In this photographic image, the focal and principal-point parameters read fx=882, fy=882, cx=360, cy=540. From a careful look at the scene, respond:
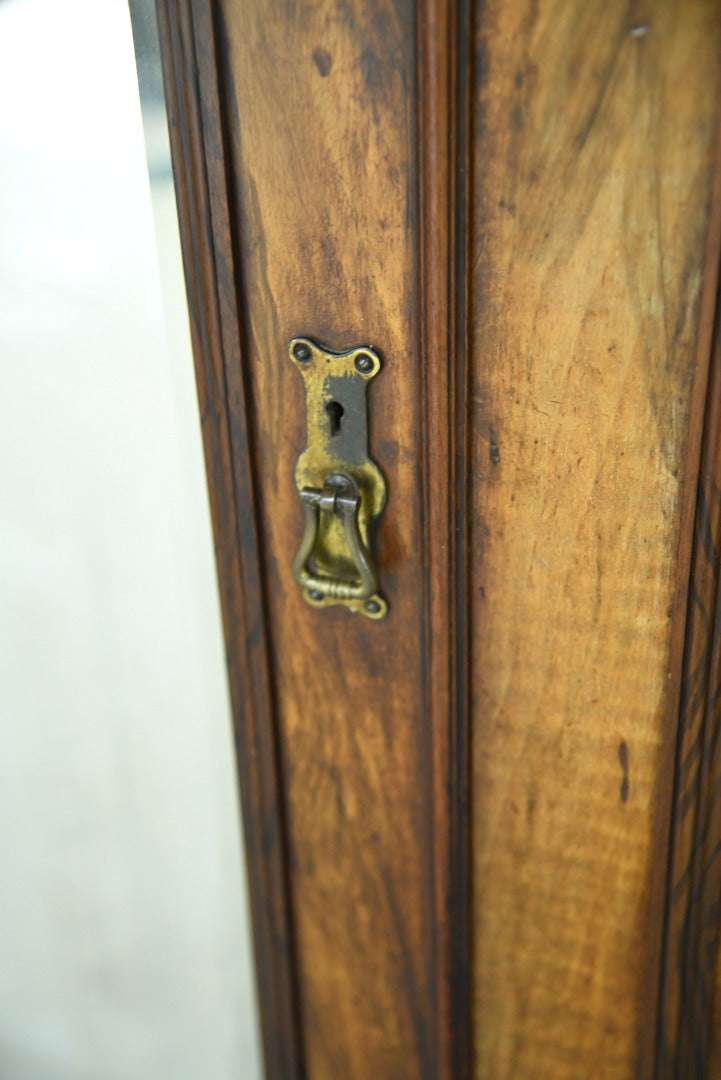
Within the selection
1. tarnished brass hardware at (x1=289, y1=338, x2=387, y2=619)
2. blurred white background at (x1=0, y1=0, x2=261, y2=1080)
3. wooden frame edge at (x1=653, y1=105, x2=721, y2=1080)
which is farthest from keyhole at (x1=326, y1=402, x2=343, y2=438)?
wooden frame edge at (x1=653, y1=105, x2=721, y2=1080)

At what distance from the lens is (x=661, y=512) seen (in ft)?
1.84

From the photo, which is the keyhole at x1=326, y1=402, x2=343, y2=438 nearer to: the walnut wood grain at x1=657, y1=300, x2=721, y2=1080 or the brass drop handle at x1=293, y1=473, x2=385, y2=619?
the brass drop handle at x1=293, y1=473, x2=385, y2=619

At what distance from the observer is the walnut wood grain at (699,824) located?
21.4 inches

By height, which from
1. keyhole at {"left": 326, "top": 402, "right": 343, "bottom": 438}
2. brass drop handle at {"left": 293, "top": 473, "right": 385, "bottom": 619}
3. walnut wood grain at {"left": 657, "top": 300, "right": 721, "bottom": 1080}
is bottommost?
walnut wood grain at {"left": 657, "top": 300, "right": 721, "bottom": 1080}

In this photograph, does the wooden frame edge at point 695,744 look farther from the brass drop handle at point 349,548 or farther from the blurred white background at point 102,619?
the blurred white background at point 102,619

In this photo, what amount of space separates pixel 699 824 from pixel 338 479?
349 mm

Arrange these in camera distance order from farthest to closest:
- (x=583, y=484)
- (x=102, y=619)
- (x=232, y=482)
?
1. (x=102, y=619)
2. (x=232, y=482)
3. (x=583, y=484)

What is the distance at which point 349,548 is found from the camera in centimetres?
64

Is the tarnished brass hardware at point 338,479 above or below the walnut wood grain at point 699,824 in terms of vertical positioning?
above

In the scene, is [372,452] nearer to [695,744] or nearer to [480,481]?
[480,481]

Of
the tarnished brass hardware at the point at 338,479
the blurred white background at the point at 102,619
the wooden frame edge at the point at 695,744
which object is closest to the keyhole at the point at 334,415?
the tarnished brass hardware at the point at 338,479

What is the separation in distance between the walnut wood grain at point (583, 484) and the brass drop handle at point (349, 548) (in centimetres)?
8

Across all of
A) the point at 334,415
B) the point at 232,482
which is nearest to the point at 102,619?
the point at 232,482

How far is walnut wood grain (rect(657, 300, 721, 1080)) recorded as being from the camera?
1.78ft
